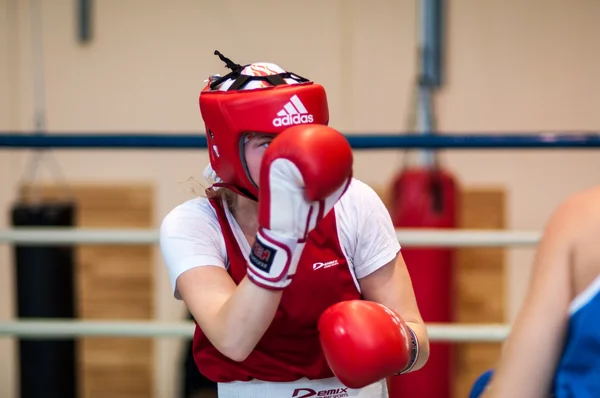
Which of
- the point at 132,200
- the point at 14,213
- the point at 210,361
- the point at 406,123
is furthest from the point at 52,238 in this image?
the point at 406,123

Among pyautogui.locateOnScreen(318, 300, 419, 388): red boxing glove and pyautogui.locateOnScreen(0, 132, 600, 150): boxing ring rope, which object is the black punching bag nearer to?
pyautogui.locateOnScreen(0, 132, 600, 150): boxing ring rope

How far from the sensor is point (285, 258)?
1.18 meters

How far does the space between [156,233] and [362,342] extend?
4.58ft

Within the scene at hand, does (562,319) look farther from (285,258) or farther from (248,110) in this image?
(248,110)

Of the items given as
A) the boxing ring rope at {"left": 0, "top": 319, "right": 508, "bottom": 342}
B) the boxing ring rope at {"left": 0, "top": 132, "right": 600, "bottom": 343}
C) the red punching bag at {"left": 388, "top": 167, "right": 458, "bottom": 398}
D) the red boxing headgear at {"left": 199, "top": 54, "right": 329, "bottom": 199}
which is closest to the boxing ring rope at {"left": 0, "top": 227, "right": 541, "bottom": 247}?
the boxing ring rope at {"left": 0, "top": 132, "right": 600, "bottom": 343}

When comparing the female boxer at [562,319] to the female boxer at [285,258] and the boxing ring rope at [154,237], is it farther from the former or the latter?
the boxing ring rope at [154,237]

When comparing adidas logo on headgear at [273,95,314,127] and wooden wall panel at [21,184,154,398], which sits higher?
adidas logo on headgear at [273,95,314,127]

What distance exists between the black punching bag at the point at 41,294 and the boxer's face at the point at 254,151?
1850 mm

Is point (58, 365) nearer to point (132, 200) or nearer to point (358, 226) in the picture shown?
point (132, 200)

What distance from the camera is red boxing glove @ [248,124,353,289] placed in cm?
113

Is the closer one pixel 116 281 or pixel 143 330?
pixel 143 330

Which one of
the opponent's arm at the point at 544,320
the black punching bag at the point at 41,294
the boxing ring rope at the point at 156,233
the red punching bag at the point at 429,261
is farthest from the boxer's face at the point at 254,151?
the red punching bag at the point at 429,261

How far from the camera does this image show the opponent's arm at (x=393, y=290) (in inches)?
56.8

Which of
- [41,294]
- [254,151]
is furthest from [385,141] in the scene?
[41,294]
